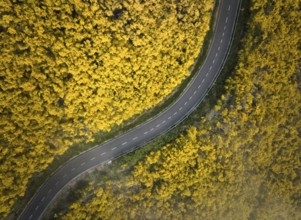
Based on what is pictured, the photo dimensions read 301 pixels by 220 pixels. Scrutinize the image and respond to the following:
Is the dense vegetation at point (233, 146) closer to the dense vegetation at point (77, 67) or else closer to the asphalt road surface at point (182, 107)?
the asphalt road surface at point (182, 107)

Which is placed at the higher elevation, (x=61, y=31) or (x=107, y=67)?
(x=61, y=31)

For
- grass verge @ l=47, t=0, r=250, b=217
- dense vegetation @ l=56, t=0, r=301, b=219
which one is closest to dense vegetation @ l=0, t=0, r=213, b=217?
grass verge @ l=47, t=0, r=250, b=217

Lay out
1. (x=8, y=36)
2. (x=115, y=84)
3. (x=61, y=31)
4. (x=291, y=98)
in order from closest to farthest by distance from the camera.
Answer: (x=8, y=36)
(x=61, y=31)
(x=115, y=84)
(x=291, y=98)

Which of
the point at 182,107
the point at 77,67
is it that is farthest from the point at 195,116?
the point at 77,67

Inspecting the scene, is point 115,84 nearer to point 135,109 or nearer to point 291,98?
point 135,109

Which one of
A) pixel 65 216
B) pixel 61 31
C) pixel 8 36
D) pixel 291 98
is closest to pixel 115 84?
pixel 61 31

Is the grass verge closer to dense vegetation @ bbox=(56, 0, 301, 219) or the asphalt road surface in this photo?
the asphalt road surface
